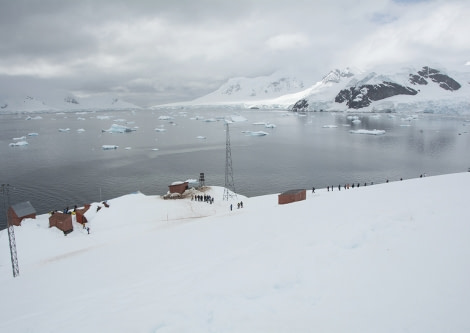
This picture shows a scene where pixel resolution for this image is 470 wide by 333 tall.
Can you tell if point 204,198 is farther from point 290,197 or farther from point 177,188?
point 290,197

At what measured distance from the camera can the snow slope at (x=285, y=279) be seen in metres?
6.27

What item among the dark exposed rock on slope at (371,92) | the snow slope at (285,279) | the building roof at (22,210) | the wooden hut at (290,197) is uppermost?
the dark exposed rock on slope at (371,92)

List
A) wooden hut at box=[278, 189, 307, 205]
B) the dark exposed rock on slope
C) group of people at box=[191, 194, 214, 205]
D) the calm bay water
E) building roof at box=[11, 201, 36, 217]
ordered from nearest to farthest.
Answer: wooden hut at box=[278, 189, 307, 205] → building roof at box=[11, 201, 36, 217] → group of people at box=[191, 194, 214, 205] → the calm bay water → the dark exposed rock on slope

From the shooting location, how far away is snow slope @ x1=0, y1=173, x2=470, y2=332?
6.27 metres

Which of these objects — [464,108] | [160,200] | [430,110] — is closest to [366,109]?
[430,110]

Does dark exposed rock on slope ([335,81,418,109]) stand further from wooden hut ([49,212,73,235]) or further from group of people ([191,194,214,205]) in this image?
wooden hut ([49,212,73,235])

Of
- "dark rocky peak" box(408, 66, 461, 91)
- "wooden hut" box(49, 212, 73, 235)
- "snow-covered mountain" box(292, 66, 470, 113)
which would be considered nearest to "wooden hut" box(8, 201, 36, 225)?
"wooden hut" box(49, 212, 73, 235)

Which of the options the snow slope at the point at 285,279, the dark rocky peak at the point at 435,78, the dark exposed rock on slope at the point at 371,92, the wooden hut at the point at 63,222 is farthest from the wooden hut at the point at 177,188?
the dark rocky peak at the point at 435,78

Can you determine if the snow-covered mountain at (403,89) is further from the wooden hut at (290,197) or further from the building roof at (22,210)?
the building roof at (22,210)

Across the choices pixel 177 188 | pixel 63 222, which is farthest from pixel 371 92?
pixel 63 222

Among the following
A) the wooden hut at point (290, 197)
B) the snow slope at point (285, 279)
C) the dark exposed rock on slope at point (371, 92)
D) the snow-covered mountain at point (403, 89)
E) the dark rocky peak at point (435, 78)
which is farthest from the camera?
the dark rocky peak at point (435, 78)

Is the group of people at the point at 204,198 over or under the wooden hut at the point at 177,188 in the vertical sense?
under

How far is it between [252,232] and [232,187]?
2819 cm

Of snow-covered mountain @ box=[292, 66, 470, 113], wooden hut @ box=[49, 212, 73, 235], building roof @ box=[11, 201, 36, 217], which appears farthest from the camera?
snow-covered mountain @ box=[292, 66, 470, 113]
